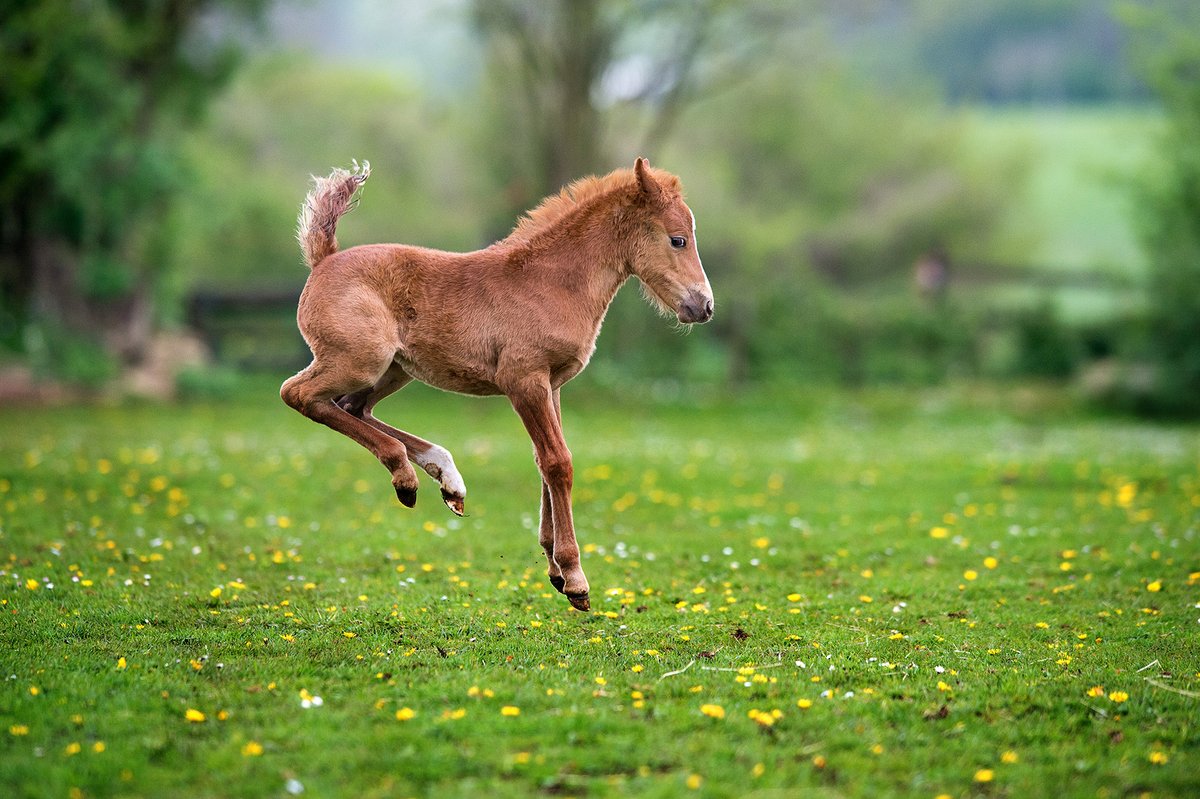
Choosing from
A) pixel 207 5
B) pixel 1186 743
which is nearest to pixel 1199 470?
pixel 1186 743

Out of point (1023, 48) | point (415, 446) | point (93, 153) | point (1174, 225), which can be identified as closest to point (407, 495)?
point (415, 446)

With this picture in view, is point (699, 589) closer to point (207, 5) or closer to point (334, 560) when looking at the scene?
point (334, 560)

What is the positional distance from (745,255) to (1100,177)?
13555 mm


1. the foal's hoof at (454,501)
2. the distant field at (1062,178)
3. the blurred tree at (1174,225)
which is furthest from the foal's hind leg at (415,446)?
the distant field at (1062,178)

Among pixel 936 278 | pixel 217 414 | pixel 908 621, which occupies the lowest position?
pixel 908 621

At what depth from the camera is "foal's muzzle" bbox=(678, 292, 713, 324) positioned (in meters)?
7.23

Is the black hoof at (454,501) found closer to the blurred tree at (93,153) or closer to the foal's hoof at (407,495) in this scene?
the foal's hoof at (407,495)

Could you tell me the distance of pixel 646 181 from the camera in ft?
23.9

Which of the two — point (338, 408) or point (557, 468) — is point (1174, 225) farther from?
point (338, 408)

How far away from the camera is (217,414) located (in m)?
21.6

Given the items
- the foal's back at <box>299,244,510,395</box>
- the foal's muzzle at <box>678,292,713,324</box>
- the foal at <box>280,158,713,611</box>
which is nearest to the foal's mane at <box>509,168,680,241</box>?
the foal at <box>280,158,713,611</box>

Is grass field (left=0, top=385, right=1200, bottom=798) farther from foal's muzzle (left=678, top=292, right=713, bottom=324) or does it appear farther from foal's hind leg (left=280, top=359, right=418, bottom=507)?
foal's muzzle (left=678, top=292, right=713, bottom=324)

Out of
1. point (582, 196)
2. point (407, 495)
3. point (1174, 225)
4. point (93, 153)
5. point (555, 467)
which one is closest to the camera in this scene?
point (407, 495)

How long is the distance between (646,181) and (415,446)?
2215 mm
